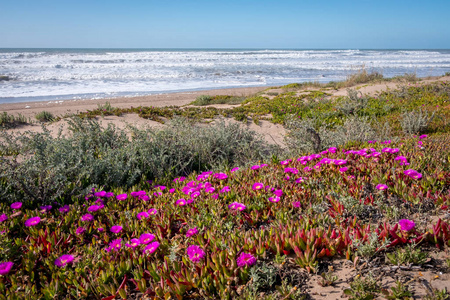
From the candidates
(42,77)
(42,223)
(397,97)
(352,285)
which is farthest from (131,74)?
(352,285)

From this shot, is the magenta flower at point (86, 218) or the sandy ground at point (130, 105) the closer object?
the magenta flower at point (86, 218)

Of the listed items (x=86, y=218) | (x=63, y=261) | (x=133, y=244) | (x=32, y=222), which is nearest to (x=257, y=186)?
(x=133, y=244)

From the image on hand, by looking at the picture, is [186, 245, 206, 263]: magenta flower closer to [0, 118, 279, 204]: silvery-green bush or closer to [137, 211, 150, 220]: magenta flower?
[137, 211, 150, 220]: magenta flower


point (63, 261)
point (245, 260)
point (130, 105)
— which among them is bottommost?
point (63, 261)

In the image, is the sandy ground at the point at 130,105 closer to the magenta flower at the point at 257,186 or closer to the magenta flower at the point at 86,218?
the magenta flower at the point at 257,186

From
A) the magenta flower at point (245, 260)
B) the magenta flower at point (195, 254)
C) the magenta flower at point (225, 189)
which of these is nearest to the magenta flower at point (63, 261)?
the magenta flower at point (195, 254)

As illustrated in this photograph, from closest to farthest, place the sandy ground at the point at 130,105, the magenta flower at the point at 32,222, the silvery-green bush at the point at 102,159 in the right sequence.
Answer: the magenta flower at the point at 32,222, the silvery-green bush at the point at 102,159, the sandy ground at the point at 130,105

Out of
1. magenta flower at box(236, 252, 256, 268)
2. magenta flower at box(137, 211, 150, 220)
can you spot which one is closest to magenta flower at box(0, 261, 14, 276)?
magenta flower at box(137, 211, 150, 220)

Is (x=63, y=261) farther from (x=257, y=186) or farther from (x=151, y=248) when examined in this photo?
(x=257, y=186)

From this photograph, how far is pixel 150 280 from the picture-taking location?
6.73 feet

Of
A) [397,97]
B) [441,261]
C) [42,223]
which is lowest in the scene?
[42,223]

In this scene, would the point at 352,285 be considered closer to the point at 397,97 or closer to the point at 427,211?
the point at 427,211

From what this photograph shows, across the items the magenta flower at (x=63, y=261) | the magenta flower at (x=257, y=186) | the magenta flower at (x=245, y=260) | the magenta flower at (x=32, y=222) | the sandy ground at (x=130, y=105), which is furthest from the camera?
the sandy ground at (x=130, y=105)

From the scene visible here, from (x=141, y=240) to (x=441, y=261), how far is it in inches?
83.2
